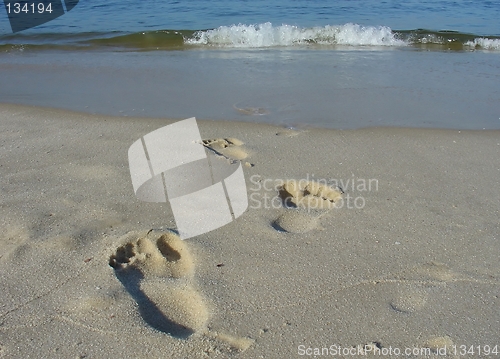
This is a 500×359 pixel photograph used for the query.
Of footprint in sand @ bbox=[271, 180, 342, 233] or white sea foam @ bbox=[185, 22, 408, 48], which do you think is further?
white sea foam @ bbox=[185, 22, 408, 48]

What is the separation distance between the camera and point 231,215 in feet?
8.73

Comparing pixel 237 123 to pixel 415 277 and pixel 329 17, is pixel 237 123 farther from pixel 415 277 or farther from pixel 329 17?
pixel 329 17

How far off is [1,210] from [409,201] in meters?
2.28

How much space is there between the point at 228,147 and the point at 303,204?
1.02 meters

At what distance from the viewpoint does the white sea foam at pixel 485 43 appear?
780 centimetres

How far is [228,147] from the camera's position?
11.8 ft

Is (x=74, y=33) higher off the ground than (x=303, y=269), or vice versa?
(x=74, y=33)

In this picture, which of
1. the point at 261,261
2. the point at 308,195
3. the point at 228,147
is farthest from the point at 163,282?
the point at 228,147

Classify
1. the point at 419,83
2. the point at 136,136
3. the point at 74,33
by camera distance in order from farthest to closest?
the point at 74,33
the point at 419,83
the point at 136,136

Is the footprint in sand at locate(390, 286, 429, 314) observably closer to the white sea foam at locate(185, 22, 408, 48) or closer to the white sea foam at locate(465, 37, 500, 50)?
the white sea foam at locate(185, 22, 408, 48)

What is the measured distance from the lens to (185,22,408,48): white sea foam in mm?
8227

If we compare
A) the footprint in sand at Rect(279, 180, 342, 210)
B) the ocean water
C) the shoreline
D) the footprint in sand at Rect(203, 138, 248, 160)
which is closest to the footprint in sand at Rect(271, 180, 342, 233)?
the footprint in sand at Rect(279, 180, 342, 210)

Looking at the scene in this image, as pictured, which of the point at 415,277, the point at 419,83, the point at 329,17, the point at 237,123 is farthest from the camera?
the point at 329,17

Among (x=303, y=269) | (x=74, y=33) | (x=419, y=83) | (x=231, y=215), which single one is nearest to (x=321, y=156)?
(x=231, y=215)
